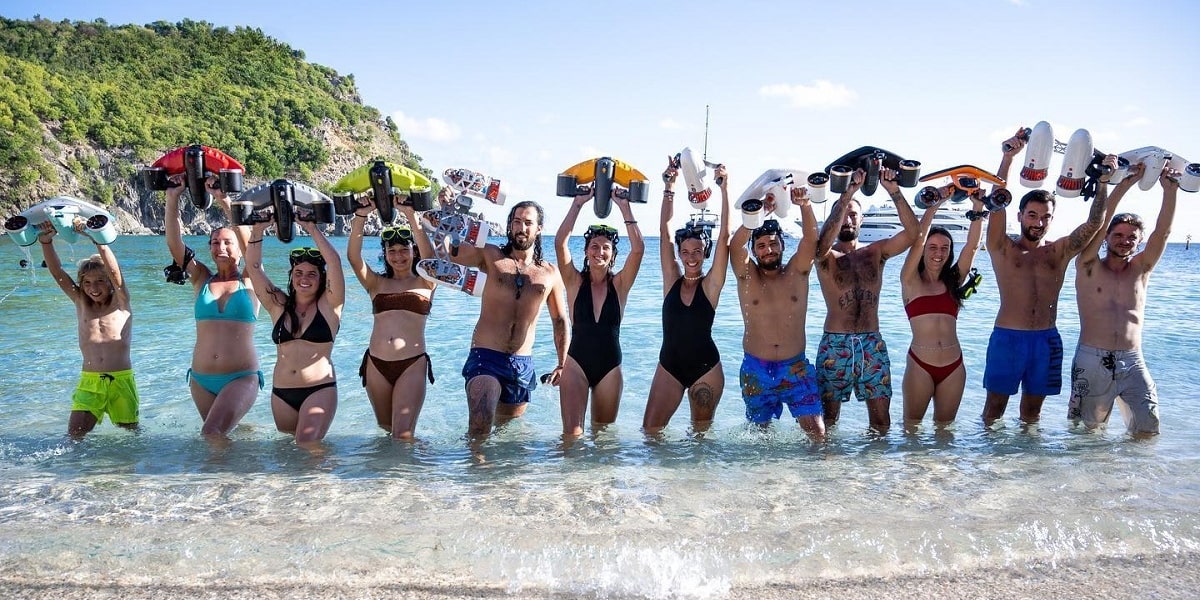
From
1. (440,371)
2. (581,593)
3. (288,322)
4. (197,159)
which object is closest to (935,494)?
(581,593)

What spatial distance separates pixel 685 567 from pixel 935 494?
1784 millimetres

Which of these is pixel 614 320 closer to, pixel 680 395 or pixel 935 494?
pixel 680 395

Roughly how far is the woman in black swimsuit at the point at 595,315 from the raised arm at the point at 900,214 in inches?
68.3

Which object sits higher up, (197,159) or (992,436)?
(197,159)

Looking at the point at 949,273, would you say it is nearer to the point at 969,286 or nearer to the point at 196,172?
the point at 969,286

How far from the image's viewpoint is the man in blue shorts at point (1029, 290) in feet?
18.3

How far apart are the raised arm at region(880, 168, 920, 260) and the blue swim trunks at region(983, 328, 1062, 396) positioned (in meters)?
1.11

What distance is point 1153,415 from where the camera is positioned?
5.47 meters

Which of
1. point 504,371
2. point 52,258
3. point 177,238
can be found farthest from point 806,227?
point 52,258

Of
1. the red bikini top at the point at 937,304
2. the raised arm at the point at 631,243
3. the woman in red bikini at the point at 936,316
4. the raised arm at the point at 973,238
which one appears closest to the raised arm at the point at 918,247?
the woman in red bikini at the point at 936,316

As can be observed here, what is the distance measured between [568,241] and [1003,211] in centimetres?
324

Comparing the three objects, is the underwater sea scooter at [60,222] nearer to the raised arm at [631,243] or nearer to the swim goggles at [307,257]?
the swim goggles at [307,257]

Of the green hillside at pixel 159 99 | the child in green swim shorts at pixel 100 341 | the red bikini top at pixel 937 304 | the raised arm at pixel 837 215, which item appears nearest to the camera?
the raised arm at pixel 837 215

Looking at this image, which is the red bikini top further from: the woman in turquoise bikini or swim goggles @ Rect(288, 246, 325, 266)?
the woman in turquoise bikini
